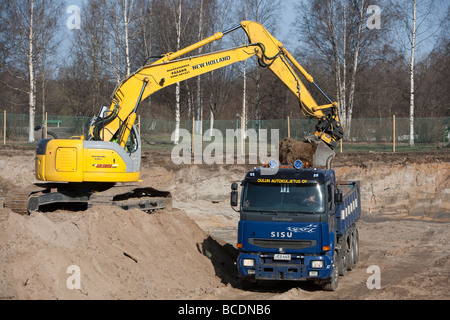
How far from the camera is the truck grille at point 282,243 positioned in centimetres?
1126

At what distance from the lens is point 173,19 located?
3844cm

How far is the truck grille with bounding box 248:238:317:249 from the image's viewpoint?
11.3 metres

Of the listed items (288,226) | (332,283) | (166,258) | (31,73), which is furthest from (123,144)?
(31,73)

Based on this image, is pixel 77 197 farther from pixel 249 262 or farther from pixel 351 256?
pixel 351 256

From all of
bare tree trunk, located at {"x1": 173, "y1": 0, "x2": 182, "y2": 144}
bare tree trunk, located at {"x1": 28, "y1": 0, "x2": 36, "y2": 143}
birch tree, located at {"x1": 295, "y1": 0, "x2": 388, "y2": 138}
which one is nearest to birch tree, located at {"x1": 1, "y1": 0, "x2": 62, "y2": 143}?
bare tree trunk, located at {"x1": 28, "y1": 0, "x2": 36, "y2": 143}

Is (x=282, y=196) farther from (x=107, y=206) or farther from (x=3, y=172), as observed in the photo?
(x=3, y=172)

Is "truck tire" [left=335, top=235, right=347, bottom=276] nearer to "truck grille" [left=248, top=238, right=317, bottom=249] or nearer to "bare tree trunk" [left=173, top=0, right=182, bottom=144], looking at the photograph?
"truck grille" [left=248, top=238, right=317, bottom=249]

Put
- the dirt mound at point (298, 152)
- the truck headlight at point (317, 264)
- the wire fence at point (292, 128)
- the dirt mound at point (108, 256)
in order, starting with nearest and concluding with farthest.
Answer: the dirt mound at point (108, 256) < the truck headlight at point (317, 264) < the dirt mound at point (298, 152) < the wire fence at point (292, 128)

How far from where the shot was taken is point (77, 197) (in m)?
14.3

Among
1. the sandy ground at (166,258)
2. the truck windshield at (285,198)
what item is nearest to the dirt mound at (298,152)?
the sandy ground at (166,258)

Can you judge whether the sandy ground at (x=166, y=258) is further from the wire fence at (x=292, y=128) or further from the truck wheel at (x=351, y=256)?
the wire fence at (x=292, y=128)

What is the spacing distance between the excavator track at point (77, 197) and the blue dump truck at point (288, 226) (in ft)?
13.7

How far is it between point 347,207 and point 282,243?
3128 mm
